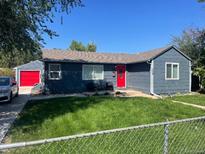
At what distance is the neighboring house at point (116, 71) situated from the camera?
21047 millimetres

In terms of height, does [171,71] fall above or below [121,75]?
above

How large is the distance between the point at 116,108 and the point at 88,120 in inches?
94.3

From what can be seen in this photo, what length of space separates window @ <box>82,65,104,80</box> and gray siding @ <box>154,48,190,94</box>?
17.4ft

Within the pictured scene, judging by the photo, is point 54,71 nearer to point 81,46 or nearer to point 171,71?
point 171,71

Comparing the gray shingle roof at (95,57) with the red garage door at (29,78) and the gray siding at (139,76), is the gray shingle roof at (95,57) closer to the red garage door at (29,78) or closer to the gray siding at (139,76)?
the gray siding at (139,76)

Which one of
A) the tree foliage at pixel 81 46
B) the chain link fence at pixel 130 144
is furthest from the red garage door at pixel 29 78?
→ the tree foliage at pixel 81 46

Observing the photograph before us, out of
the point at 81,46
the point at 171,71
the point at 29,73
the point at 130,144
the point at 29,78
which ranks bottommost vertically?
the point at 130,144

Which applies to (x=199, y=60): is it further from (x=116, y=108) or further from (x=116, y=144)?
(x=116, y=144)

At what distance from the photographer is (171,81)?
21.7m

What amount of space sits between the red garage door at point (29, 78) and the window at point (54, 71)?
13.3 m

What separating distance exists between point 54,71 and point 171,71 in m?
9.92

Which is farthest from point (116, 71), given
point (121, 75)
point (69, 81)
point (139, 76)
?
point (69, 81)

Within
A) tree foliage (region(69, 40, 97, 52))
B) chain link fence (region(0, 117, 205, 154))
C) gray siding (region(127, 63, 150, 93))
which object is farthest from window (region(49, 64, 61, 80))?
tree foliage (region(69, 40, 97, 52))

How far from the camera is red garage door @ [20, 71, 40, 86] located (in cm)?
3347
